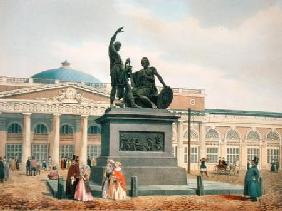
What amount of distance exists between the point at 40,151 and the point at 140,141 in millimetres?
39135

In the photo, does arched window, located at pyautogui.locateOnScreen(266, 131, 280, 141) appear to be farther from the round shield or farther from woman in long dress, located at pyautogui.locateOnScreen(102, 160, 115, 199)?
woman in long dress, located at pyautogui.locateOnScreen(102, 160, 115, 199)

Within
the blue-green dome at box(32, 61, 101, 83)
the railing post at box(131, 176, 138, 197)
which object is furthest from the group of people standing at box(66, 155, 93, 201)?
the blue-green dome at box(32, 61, 101, 83)

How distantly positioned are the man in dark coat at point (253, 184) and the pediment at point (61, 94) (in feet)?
128

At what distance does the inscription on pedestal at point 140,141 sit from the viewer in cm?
Answer: 1577

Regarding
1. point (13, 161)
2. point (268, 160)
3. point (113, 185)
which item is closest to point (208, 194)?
point (113, 185)

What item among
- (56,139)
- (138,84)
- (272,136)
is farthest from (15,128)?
(138,84)

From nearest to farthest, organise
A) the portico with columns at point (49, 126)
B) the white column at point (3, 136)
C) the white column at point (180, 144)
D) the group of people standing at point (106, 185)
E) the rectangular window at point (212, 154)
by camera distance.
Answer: the group of people standing at point (106, 185) → the portico with columns at point (49, 126) → the white column at point (3, 136) → the white column at point (180, 144) → the rectangular window at point (212, 154)

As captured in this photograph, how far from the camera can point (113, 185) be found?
45.9 ft

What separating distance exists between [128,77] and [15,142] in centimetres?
3776

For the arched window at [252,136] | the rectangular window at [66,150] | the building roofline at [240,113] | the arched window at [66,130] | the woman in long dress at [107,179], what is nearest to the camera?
the woman in long dress at [107,179]

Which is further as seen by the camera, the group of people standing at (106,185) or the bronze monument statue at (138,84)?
the bronze monument statue at (138,84)

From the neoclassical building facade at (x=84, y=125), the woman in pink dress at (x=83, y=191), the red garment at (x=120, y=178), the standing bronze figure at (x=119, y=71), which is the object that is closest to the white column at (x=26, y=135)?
the neoclassical building facade at (x=84, y=125)

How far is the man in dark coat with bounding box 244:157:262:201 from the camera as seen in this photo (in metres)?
14.5

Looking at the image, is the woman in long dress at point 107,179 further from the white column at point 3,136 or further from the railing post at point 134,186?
the white column at point 3,136
